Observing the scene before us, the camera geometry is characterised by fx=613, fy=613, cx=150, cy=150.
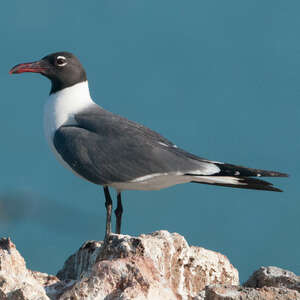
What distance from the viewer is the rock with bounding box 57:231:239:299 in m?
5.36

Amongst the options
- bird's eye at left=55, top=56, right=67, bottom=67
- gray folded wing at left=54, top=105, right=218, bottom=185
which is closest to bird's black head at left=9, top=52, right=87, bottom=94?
bird's eye at left=55, top=56, right=67, bottom=67

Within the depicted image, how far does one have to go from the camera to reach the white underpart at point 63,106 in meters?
9.62

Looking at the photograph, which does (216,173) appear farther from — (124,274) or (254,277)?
(124,274)

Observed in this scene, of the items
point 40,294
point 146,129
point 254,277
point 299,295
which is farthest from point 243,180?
point 40,294

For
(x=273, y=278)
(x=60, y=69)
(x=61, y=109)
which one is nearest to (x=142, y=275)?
(x=273, y=278)

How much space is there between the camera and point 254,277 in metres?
7.00

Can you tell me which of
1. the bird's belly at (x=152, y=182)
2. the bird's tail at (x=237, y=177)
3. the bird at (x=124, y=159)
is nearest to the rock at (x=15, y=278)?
the bird at (x=124, y=159)

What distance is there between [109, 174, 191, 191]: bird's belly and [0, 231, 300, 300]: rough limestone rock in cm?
155

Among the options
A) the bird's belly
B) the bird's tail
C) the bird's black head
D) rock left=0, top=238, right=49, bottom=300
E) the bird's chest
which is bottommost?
rock left=0, top=238, right=49, bottom=300

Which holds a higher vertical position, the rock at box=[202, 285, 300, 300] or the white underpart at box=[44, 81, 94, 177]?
the white underpart at box=[44, 81, 94, 177]

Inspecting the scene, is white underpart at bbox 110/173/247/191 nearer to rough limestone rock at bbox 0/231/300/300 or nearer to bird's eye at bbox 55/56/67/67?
rough limestone rock at bbox 0/231/300/300

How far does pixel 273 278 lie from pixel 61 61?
5382 millimetres

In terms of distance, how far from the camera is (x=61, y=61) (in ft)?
33.9

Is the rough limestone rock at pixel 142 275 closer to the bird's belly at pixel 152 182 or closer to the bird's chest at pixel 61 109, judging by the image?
the bird's belly at pixel 152 182
